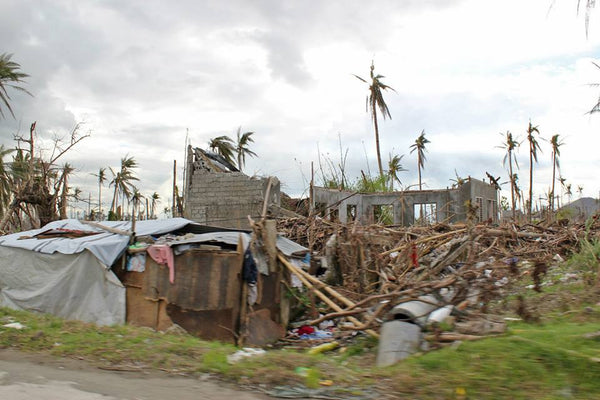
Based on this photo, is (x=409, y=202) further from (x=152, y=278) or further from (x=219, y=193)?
(x=152, y=278)

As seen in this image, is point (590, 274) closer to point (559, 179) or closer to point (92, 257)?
point (92, 257)

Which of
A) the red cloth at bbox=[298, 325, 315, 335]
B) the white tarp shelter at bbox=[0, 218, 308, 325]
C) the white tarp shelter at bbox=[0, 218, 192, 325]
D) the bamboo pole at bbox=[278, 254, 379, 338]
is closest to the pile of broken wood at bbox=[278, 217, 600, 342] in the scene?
the bamboo pole at bbox=[278, 254, 379, 338]

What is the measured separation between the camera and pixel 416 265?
10305mm

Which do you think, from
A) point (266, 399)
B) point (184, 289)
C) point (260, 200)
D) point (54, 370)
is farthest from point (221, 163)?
point (266, 399)

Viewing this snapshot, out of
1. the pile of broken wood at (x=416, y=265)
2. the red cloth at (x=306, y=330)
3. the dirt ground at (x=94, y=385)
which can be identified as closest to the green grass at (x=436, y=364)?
the dirt ground at (x=94, y=385)

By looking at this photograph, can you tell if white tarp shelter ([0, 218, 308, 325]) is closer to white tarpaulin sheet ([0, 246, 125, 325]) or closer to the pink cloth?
white tarpaulin sheet ([0, 246, 125, 325])

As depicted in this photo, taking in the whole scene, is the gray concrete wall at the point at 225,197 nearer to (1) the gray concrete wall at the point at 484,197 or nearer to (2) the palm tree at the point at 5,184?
(2) the palm tree at the point at 5,184

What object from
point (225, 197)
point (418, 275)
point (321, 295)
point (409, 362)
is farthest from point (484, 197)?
point (409, 362)

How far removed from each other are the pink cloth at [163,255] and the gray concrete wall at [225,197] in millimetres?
8993

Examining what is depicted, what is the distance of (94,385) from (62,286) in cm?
595

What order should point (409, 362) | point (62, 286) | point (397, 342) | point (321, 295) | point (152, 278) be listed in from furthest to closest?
point (62, 286)
point (152, 278)
point (321, 295)
point (397, 342)
point (409, 362)

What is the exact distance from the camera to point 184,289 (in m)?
8.69

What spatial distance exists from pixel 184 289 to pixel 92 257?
7.32 feet

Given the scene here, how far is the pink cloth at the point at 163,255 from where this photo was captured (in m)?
8.77
